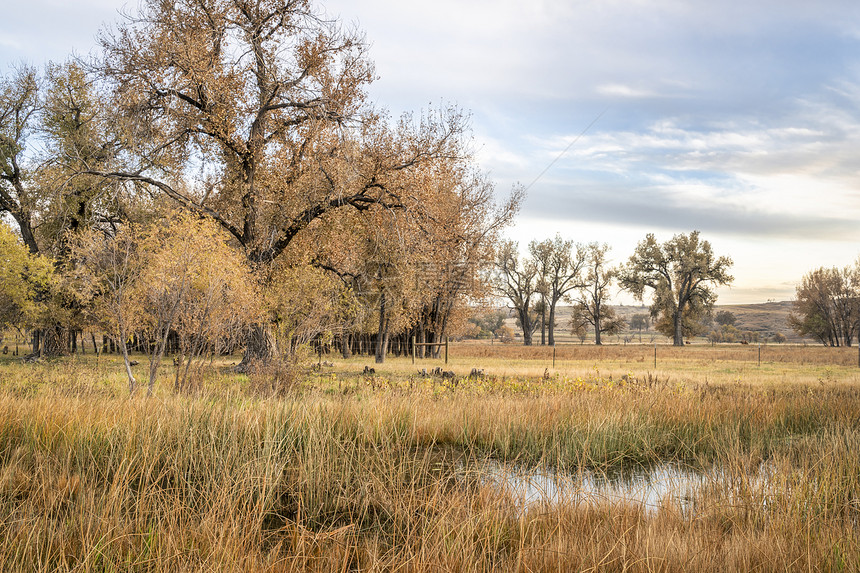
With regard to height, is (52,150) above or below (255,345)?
above

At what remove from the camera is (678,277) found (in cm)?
6322

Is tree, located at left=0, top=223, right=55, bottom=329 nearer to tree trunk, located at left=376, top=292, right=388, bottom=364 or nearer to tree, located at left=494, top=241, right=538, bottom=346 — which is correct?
tree trunk, located at left=376, top=292, right=388, bottom=364

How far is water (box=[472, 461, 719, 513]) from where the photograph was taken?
457 cm

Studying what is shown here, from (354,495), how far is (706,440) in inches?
196

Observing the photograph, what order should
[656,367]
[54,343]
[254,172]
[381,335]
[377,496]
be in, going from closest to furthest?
[377,496] → [254,172] → [54,343] → [656,367] → [381,335]

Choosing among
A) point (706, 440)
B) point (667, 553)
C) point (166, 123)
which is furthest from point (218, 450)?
point (166, 123)

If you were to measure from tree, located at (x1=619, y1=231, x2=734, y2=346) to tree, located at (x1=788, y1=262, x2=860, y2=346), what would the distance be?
45.2 ft

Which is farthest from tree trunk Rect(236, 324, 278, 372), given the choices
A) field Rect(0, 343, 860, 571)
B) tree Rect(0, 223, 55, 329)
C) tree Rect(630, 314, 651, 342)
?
tree Rect(630, 314, 651, 342)

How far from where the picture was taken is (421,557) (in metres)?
3.29

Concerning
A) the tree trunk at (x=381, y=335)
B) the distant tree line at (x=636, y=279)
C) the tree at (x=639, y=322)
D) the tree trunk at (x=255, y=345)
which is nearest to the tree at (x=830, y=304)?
the distant tree line at (x=636, y=279)

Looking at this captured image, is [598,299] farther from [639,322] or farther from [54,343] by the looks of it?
[639,322]

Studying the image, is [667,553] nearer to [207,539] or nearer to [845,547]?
[845,547]

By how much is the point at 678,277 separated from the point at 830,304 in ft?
63.0

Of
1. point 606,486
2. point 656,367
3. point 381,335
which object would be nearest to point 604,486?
point 606,486
